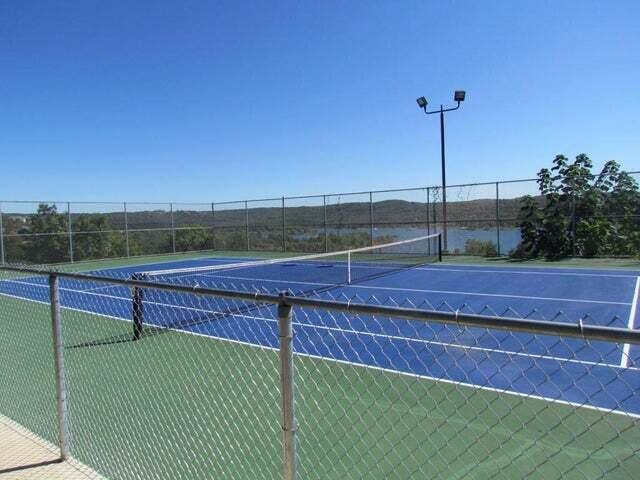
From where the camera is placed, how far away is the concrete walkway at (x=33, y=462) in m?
3.75

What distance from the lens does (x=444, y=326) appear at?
27.9 feet

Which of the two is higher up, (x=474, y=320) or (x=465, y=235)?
(x=474, y=320)

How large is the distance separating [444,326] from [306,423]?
13.7 ft

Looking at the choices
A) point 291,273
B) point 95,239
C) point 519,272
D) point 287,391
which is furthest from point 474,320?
point 95,239

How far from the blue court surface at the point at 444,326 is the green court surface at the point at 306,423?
12.6 inches

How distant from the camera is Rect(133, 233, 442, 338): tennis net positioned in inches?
411

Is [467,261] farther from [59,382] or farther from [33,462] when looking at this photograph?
[33,462]

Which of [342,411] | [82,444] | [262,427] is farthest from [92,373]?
[342,411]

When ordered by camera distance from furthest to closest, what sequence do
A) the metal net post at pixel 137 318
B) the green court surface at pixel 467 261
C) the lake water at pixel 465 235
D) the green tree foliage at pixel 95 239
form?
the green tree foliage at pixel 95 239 → the lake water at pixel 465 235 → the green court surface at pixel 467 261 → the metal net post at pixel 137 318

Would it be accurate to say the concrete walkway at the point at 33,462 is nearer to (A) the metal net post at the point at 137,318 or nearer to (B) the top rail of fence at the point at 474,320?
(B) the top rail of fence at the point at 474,320

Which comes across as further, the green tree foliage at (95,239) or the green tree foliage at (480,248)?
the green tree foliage at (95,239)

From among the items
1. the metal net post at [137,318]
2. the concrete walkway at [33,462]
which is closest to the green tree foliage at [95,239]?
the metal net post at [137,318]

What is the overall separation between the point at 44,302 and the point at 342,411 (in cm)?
997

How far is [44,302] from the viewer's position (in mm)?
12438
